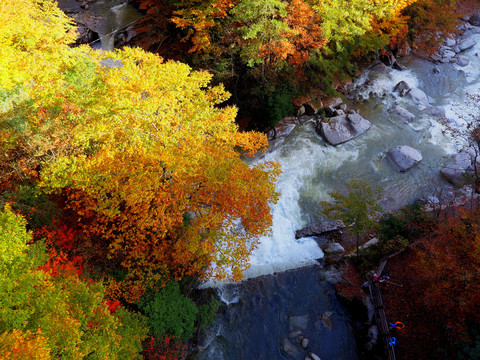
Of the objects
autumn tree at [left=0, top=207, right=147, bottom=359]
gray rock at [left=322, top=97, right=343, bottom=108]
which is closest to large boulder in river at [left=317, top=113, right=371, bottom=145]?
gray rock at [left=322, top=97, right=343, bottom=108]

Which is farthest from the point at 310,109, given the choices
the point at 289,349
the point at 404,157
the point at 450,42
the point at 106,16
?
the point at 106,16

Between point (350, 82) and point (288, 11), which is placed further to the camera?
point (350, 82)

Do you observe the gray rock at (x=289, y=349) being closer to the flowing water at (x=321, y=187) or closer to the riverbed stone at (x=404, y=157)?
the flowing water at (x=321, y=187)

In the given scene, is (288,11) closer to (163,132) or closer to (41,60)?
(163,132)

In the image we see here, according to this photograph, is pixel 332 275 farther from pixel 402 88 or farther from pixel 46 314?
pixel 402 88

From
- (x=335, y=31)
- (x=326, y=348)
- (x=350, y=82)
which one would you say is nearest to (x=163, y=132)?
(x=326, y=348)

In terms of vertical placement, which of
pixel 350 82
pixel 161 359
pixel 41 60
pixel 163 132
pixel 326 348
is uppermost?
pixel 41 60
